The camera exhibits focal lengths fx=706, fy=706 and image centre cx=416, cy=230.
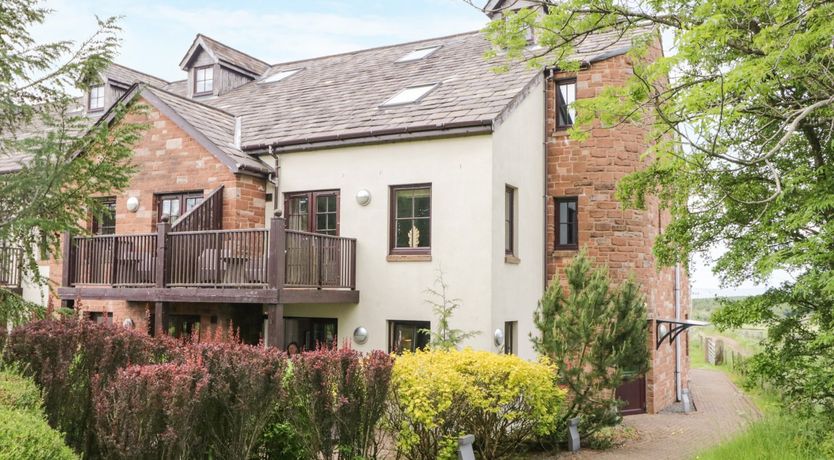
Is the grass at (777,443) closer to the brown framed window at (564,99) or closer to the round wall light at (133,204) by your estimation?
the brown framed window at (564,99)

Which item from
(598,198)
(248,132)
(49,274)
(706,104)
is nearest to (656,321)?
(598,198)

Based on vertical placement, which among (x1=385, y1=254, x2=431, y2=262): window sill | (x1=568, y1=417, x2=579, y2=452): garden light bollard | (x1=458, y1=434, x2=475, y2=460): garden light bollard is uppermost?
(x1=385, y1=254, x2=431, y2=262): window sill

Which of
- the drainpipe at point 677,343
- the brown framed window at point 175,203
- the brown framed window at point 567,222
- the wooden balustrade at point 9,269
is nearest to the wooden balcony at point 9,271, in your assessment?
the wooden balustrade at point 9,269

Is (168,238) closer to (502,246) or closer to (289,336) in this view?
(289,336)

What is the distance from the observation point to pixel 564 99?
16.4m

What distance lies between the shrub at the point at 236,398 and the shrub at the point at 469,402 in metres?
2.09

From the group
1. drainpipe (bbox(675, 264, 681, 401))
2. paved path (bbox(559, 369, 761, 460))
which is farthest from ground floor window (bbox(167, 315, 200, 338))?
drainpipe (bbox(675, 264, 681, 401))

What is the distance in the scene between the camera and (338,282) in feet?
45.3

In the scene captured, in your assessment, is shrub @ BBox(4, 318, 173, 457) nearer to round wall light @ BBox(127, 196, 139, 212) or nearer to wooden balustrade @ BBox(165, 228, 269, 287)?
wooden balustrade @ BBox(165, 228, 269, 287)

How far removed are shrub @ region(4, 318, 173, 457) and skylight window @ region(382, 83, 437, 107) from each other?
9.02m

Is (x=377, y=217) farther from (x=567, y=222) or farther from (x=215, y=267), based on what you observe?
(x=567, y=222)

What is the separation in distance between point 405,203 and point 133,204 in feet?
20.6

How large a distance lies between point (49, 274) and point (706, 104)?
612 inches

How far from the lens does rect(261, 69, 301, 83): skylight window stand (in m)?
22.0
